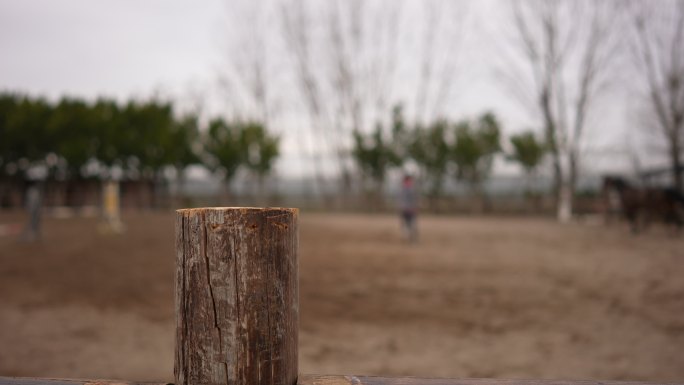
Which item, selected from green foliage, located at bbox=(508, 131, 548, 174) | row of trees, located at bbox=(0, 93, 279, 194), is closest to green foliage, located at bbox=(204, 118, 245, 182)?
row of trees, located at bbox=(0, 93, 279, 194)

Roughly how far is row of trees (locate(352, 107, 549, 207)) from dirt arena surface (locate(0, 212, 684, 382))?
1517cm

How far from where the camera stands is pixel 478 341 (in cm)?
485

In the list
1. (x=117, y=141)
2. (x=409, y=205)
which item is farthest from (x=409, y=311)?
(x=117, y=141)

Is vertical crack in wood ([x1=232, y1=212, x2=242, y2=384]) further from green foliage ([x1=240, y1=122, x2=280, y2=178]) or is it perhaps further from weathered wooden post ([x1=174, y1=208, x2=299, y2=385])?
green foliage ([x1=240, y1=122, x2=280, y2=178])

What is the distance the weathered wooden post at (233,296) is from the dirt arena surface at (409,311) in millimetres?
3016

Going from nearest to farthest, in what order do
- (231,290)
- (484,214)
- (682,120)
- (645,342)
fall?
(231,290), (645,342), (682,120), (484,214)

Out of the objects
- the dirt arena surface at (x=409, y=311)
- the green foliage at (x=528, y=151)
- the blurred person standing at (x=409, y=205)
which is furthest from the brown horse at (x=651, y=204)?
the green foliage at (x=528, y=151)

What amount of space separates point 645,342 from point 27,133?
31.6 metres

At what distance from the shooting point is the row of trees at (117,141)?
29.1 meters

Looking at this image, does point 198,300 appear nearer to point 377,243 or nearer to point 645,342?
point 645,342

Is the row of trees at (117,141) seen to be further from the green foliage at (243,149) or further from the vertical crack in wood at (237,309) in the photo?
the vertical crack in wood at (237,309)

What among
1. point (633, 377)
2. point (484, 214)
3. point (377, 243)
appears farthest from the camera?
point (484, 214)

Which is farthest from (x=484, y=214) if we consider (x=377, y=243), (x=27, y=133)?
(x=27, y=133)

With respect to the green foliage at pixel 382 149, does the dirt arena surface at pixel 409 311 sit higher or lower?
lower
